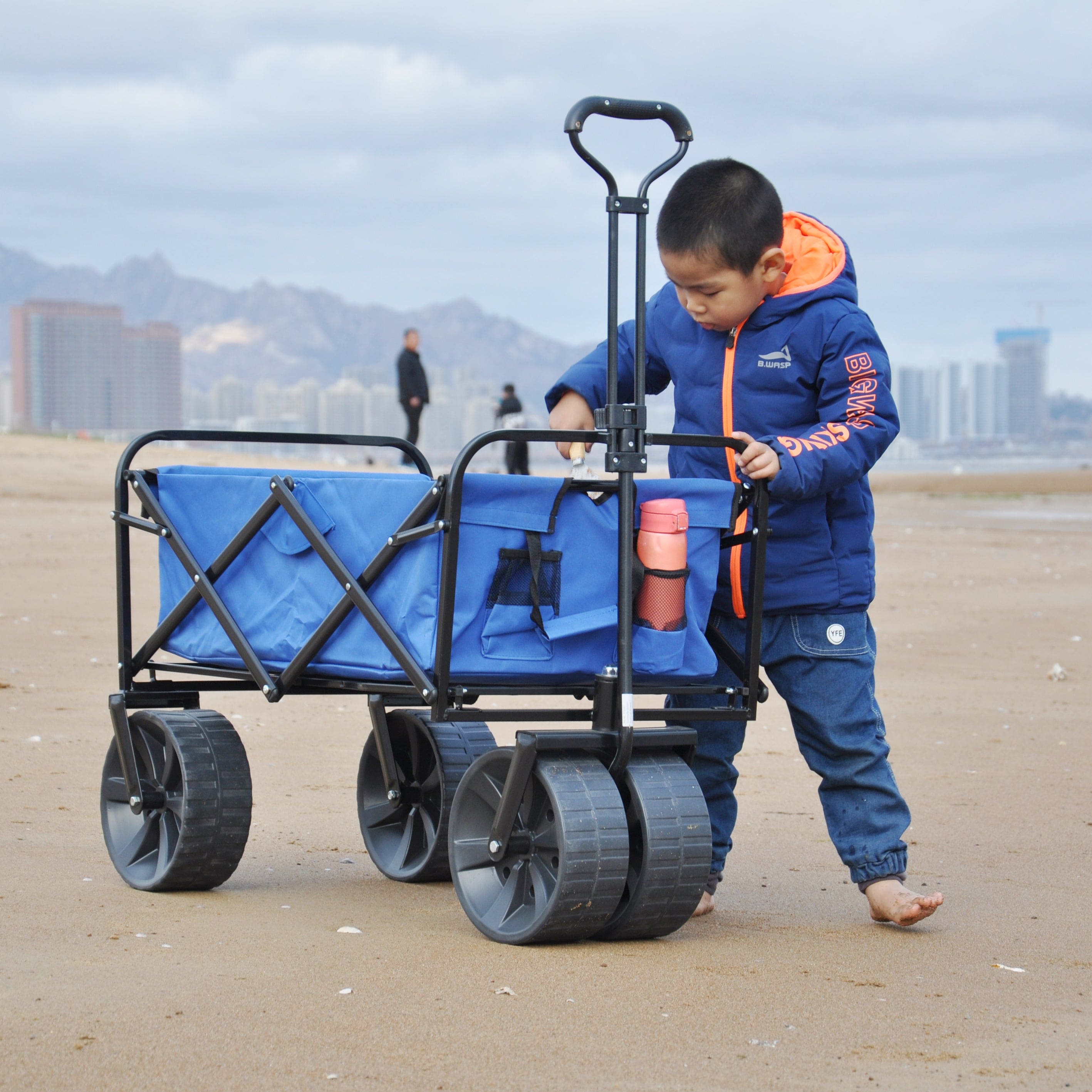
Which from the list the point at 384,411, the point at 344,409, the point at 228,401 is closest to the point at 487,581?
the point at 384,411

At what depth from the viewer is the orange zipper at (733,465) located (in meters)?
3.59

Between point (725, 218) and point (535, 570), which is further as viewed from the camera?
point (725, 218)

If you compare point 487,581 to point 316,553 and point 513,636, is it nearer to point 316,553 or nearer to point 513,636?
point 513,636

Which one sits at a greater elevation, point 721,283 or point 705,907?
point 721,283

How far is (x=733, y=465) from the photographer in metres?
3.71

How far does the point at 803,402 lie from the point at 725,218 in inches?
19.4

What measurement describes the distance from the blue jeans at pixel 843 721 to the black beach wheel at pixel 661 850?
0.32 meters

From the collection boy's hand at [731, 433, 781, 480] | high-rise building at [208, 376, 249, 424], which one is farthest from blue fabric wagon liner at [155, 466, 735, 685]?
high-rise building at [208, 376, 249, 424]

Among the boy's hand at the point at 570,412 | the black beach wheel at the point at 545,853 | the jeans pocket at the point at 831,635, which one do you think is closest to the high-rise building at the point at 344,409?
the boy's hand at the point at 570,412

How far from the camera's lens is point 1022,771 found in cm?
580

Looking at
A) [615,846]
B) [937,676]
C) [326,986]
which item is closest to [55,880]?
[326,986]

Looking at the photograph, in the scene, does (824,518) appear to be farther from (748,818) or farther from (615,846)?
(748,818)

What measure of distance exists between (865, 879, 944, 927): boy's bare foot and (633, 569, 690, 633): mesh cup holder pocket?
865mm

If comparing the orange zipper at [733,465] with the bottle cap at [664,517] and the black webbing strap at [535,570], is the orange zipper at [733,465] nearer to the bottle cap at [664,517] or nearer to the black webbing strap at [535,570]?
the bottle cap at [664,517]
